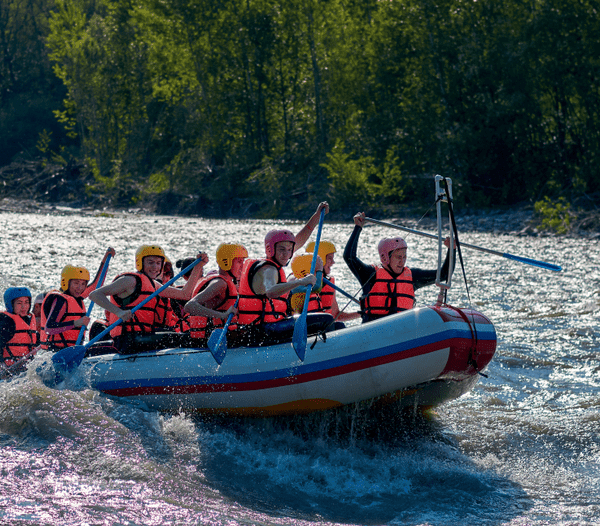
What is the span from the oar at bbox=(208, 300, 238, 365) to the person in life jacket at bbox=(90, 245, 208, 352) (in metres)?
0.86

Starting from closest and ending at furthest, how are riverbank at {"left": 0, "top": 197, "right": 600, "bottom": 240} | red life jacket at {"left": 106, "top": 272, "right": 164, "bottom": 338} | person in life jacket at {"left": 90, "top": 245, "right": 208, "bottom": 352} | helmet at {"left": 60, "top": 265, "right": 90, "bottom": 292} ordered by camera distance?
person in life jacket at {"left": 90, "top": 245, "right": 208, "bottom": 352} < red life jacket at {"left": 106, "top": 272, "right": 164, "bottom": 338} < helmet at {"left": 60, "top": 265, "right": 90, "bottom": 292} < riverbank at {"left": 0, "top": 197, "right": 600, "bottom": 240}

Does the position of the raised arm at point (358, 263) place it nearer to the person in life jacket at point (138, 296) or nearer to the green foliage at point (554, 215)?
the person in life jacket at point (138, 296)

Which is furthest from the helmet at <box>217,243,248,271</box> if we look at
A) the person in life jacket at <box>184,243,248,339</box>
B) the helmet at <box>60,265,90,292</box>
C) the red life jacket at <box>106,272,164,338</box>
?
the helmet at <box>60,265,90,292</box>

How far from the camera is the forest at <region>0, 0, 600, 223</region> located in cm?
2239

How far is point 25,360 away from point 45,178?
97.7ft

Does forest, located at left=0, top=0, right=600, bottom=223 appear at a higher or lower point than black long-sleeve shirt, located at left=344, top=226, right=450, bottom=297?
higher

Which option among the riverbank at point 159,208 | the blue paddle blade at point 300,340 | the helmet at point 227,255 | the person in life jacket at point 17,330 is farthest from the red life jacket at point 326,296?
the riverbank at point 159,208

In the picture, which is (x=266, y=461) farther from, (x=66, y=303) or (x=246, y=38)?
(x=246, y=38)

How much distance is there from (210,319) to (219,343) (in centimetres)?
64

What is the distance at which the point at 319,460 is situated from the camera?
201 inches

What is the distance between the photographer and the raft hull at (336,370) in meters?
5.06

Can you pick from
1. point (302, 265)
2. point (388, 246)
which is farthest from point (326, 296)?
point (388, 246)

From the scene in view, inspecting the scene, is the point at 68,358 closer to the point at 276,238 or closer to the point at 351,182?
the point at 276,238

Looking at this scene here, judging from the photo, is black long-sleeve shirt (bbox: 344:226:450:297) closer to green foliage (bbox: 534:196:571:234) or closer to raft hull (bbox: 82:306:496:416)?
raft hull (bbox: 82:306:496:416)
